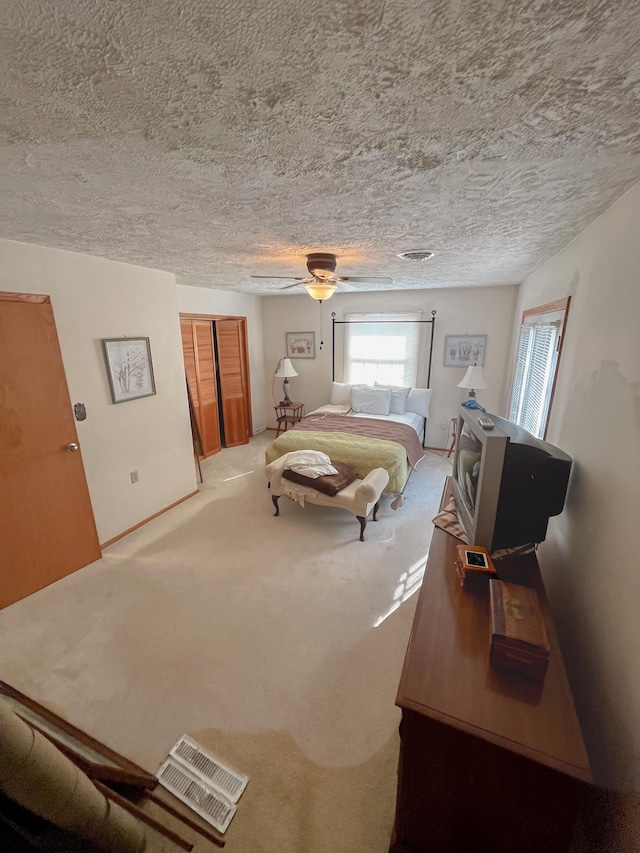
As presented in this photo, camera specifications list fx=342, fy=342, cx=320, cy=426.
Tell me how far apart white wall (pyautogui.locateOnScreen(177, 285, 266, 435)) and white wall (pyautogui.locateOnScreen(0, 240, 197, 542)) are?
963 mm

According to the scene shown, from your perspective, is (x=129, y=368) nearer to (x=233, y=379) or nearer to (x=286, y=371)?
(x=233, y=379)

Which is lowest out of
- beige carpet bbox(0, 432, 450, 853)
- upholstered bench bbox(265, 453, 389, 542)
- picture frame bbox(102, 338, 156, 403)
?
beige carpet bbox(0, 432, 450, 853)

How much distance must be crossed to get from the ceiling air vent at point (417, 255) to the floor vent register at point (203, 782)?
9.73 feet

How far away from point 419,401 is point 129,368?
3.55 m

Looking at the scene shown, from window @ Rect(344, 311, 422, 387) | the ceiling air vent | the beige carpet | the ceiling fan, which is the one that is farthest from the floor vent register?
window @ Rect(344, 311, 422, 387)

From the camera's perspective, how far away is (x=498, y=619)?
108 centimetres

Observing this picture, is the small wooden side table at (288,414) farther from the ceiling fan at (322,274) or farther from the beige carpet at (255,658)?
the ceiling fan at (322,274)

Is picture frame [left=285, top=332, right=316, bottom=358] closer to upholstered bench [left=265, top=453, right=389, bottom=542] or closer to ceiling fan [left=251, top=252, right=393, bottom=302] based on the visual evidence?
upholstered bench [left=265, top=453, right=389, bottom=542]

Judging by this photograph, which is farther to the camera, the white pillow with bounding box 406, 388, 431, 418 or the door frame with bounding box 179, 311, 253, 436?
the white pillow with bounding box 406, 388, 431, 418

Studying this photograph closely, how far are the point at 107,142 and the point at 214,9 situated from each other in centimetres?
61

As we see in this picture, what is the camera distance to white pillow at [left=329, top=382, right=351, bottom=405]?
5160 mm

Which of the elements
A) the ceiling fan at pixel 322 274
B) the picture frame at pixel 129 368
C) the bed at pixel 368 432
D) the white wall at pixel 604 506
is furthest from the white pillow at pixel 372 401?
the white wall at pixel 604 506

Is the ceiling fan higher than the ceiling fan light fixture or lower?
higher

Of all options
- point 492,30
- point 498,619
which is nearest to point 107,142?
point 492,30
